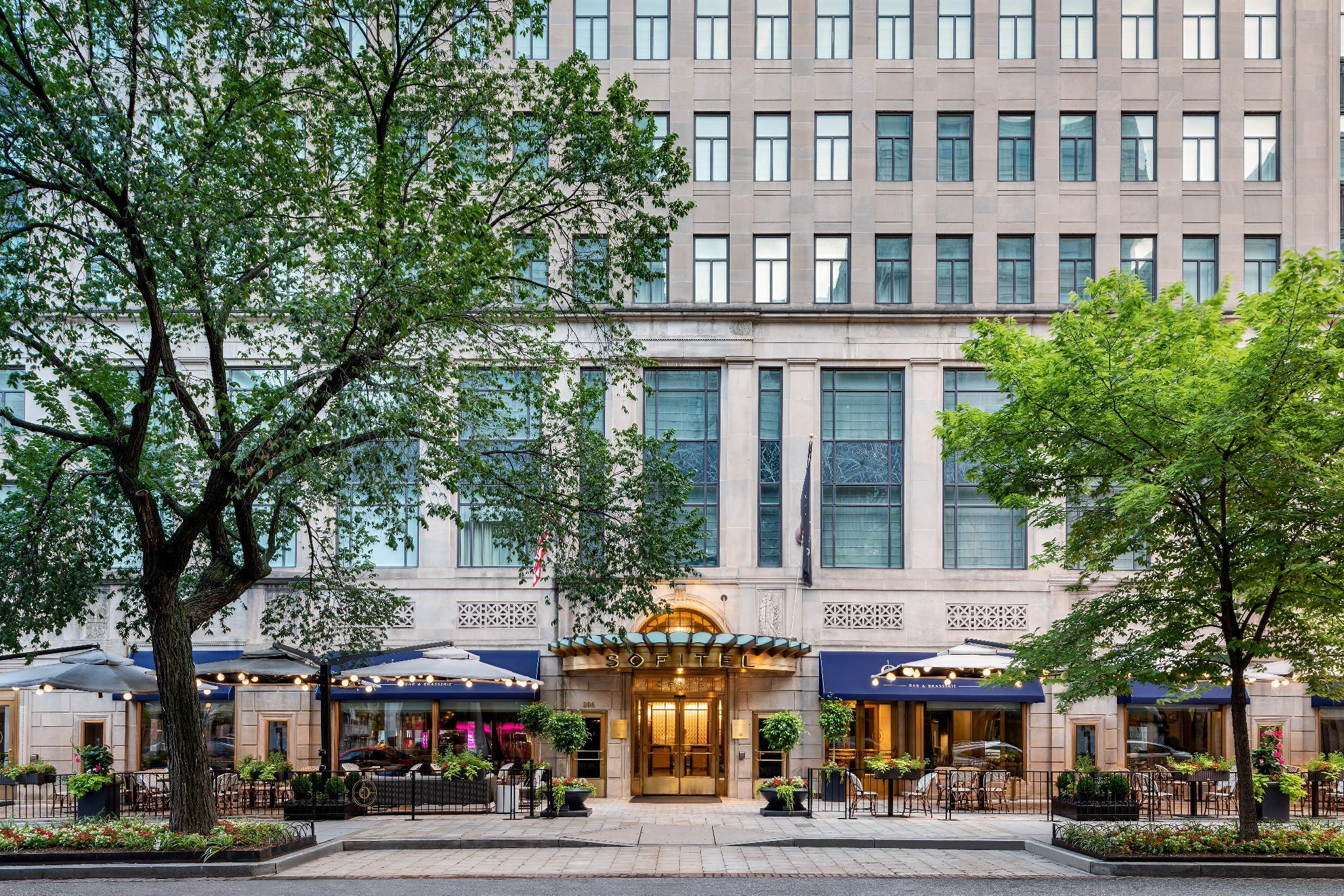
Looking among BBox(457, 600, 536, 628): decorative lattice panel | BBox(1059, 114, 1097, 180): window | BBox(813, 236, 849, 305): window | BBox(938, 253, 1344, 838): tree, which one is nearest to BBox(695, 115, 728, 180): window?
BBox(813, 236, 849, 305): window

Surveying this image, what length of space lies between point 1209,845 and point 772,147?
20.9 m

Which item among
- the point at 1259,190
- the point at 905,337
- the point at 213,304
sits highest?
the point at 1259,190

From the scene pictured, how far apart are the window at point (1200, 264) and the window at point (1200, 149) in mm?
1760

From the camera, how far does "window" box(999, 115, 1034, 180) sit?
31.6m

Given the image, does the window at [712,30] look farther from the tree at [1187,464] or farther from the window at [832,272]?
the tree at [1187,464]

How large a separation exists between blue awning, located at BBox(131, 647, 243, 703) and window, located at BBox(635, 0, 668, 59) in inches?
766

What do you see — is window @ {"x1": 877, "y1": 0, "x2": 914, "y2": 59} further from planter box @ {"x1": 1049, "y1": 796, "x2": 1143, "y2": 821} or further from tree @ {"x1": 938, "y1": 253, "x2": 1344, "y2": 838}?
planter box @ {"x1": 1049, "y1": 796, "x2": 1143, "y2": 821}

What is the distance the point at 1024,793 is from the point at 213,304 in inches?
881

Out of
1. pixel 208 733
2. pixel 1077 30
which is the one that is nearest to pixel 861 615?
pixel 1077 30

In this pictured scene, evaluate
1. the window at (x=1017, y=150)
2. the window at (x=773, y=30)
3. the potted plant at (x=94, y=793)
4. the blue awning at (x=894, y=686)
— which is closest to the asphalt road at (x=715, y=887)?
the potted plant at (x=94, y=793)

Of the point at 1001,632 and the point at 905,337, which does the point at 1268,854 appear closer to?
the point at 1001,632

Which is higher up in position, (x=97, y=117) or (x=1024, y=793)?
(x=97, y=117)

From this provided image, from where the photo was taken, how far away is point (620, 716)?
98.6 feet

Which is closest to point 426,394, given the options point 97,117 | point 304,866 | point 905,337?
point 97,117
